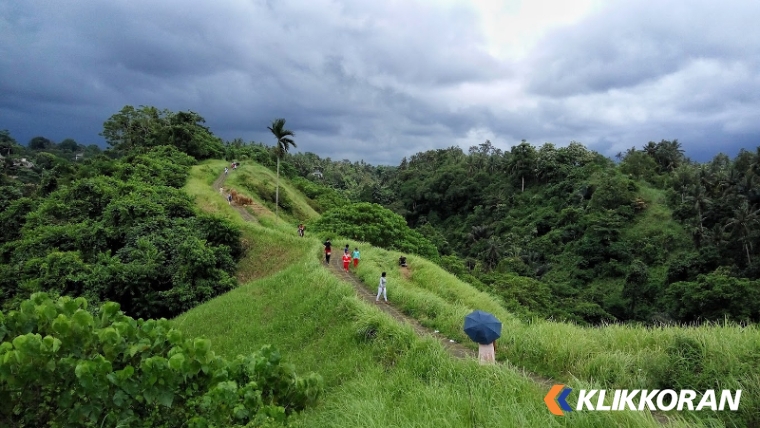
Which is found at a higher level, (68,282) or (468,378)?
(468,378)

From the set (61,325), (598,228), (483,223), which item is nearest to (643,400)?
Answer: (61,325)

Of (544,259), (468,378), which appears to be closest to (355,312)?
(468,378)

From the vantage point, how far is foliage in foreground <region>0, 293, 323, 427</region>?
14.2 ft

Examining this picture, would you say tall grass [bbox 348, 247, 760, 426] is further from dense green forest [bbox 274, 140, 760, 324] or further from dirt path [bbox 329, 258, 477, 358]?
dense green forest [bbox 274, 140, 760, 324]

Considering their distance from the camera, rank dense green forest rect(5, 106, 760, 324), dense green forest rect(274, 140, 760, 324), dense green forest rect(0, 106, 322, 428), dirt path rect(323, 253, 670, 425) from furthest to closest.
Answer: dense green forest rect(274, 140, 760, 324) → dense green forest rect(5, 106, 760, 324) → dirt path rect(323, 253, 670, 425) → dense green forest rect(0, 106, 322, 428)

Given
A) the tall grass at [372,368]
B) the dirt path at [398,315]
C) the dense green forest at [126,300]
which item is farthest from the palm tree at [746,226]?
the dense green forest at [126,300]

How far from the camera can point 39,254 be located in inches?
858

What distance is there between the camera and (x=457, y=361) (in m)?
7.27

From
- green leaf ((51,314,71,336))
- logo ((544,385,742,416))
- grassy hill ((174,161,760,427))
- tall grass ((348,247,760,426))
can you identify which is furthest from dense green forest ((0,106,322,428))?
tall grass ((348,247,760,426))

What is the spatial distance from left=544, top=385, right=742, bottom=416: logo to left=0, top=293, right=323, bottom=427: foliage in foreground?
351cm

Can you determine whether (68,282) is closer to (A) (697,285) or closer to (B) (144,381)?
(B) (144,381)

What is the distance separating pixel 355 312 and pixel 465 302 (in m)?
5.14

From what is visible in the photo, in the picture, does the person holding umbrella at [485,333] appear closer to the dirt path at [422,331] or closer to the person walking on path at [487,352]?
the person walking on path at [487,352]

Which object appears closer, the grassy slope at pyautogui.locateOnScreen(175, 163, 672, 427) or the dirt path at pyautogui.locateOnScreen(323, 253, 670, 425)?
the grassy slope at pyautogui.locateOnScreen(175, 163, 672, 427)
